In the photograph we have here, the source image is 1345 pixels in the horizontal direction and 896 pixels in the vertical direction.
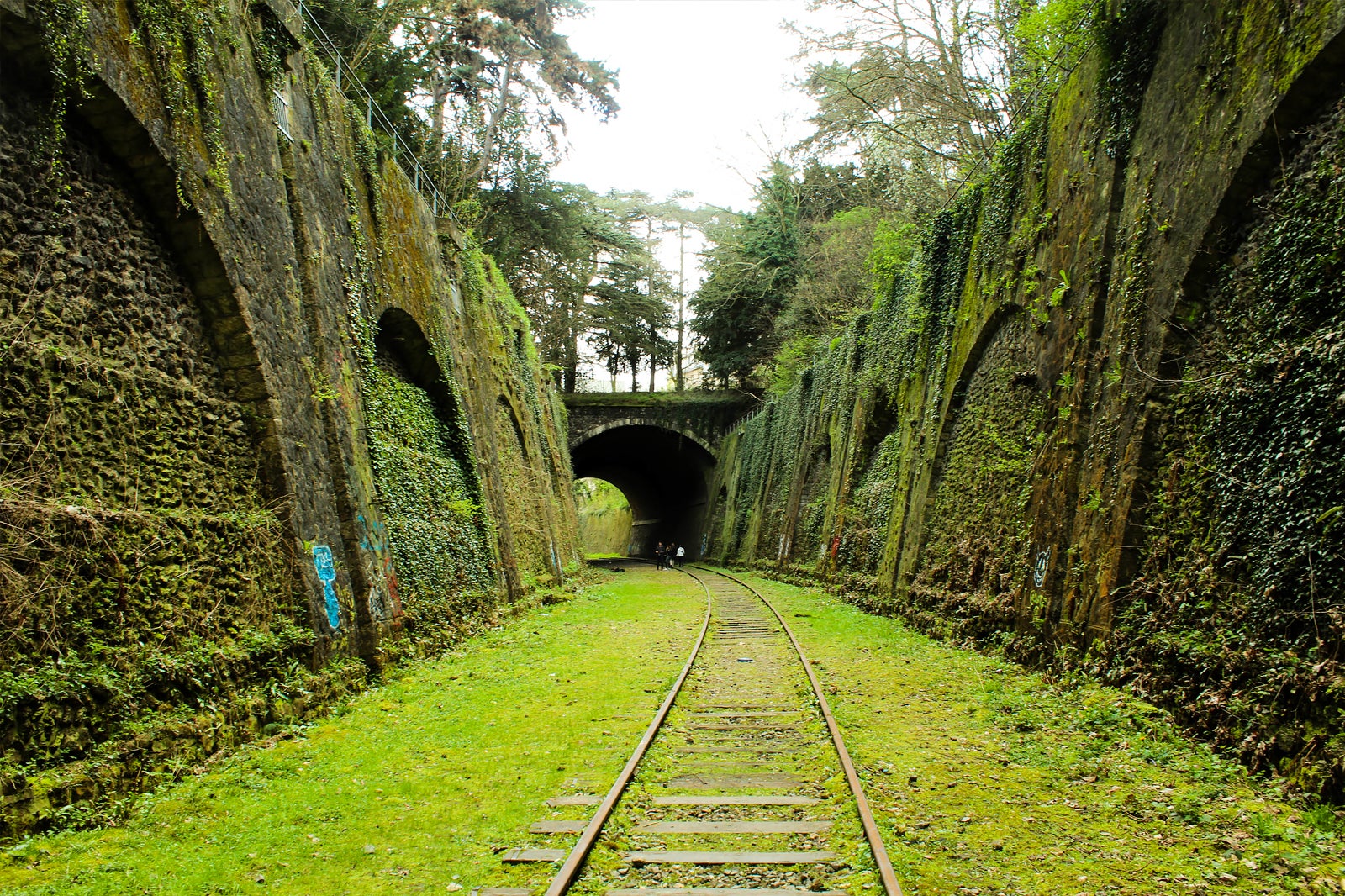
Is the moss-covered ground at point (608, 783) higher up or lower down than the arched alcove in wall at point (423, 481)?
lower down

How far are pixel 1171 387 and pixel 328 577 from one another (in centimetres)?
847

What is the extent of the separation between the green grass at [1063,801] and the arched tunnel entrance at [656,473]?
103 ft

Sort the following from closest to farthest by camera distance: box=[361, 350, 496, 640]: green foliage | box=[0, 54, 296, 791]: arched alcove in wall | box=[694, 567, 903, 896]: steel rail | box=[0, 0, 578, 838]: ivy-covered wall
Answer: box=[694, 567, 903, 896]: steel rail → box=[0, 54, 296, 791]: arched alcove in wall → box=[0, 0, 578, 838]: ivy-covered wall → box=[361, 350, 496, 640]: green foliage

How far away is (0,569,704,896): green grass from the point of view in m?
4.39

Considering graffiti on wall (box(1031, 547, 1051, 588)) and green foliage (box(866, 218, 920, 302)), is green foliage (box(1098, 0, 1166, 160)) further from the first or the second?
green foliage (box(866, 218, 920, 302))

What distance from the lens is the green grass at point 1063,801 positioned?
4363mm

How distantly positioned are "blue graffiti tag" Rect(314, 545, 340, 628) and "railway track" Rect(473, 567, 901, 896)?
3.53 metres

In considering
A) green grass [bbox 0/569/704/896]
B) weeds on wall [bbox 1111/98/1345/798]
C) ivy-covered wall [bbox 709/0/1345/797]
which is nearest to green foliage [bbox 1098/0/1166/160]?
ivy-covered wall [bbox 709/0/1345/797]

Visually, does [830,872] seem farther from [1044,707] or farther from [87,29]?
[87,29]

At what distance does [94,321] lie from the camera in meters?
6.23

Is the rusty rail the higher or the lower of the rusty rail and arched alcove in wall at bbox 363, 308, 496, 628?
the lower

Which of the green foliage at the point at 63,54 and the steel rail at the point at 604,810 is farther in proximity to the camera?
the green foliage at the point at 63,54

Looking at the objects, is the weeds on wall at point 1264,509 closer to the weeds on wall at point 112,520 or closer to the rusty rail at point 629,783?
the rusty rail at point 629,783

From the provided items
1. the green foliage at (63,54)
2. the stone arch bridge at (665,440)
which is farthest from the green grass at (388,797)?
the stone arch bridge at (665,440)
